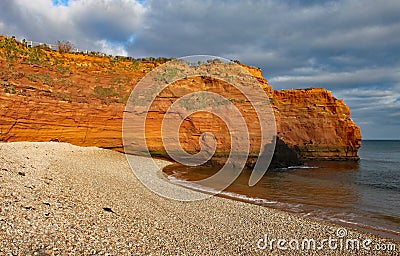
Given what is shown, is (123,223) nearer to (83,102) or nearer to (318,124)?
(83,102)

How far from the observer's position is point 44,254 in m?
4.44

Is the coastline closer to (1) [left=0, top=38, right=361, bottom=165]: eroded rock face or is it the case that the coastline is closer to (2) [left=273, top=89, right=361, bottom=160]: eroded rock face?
(1) [left=0, top=38, right=361, bottom=165]: eroded rock face

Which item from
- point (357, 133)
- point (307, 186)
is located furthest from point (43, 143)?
point (357, 133)

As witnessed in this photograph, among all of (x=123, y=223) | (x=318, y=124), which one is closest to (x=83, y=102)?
(x=123, y=223)

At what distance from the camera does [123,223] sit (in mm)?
6793

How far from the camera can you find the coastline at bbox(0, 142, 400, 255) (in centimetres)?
512

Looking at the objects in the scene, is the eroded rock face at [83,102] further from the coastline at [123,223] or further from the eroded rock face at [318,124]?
the coastline at [123,223]

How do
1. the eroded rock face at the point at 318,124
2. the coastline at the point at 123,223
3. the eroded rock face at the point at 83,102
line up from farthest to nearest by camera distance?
the eroded rock face at the point at 318,124, the eroded rock face at the point at 83,102, the coastline at the point at 123,223

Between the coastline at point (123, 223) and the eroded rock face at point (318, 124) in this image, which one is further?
the eroded rock face at point (318, 124)

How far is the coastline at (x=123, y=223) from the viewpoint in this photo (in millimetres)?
5125

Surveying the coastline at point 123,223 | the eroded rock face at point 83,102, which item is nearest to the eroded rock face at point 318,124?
the eroded rock face at point 83,102

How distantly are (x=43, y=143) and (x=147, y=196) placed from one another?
37.8ft

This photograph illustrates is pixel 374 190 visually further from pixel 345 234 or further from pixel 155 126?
pixel 155 126

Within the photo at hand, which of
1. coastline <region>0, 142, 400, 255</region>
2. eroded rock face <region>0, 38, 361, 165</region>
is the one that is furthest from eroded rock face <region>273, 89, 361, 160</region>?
coastline <region>0, 142, 400, 255</region>
